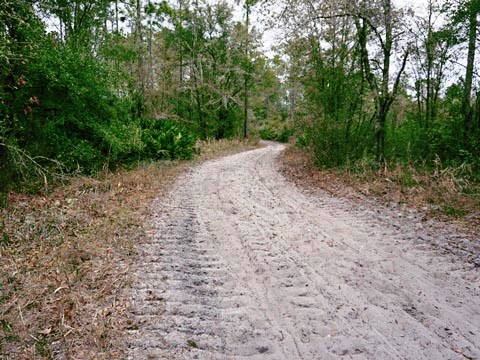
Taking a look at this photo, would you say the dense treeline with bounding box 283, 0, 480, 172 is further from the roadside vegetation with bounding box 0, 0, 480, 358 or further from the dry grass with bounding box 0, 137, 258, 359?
the dry grass with bounding box 0, 137, 258, 359

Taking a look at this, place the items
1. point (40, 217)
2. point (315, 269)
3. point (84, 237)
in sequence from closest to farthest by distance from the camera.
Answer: point (315, 269)
point (84, 237)
point (40, 217)

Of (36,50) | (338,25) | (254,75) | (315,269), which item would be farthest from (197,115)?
(315,269)

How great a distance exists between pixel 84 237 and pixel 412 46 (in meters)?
8.78

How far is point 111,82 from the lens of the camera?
847 centimetres

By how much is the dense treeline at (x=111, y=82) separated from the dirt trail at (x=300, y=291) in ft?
9.69

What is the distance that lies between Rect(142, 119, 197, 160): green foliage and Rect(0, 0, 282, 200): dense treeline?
0.13 feet

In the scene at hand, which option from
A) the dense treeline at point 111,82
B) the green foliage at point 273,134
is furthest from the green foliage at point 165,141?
the green foliage at point 273,134

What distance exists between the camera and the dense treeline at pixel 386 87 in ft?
25.2

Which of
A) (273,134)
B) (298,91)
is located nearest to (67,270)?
(298,91)

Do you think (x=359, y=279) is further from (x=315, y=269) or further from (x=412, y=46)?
(x=412, y=46)

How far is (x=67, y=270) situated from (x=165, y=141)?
9.06 m

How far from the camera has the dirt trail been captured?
242cm

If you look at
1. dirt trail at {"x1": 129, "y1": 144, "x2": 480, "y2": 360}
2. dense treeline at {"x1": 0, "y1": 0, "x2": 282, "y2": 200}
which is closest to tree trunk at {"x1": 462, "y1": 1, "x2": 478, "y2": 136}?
dirt trail at {"x1": 129, "y1": 144, "x2": 480, "y2": 360}

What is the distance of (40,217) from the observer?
5.09 m
